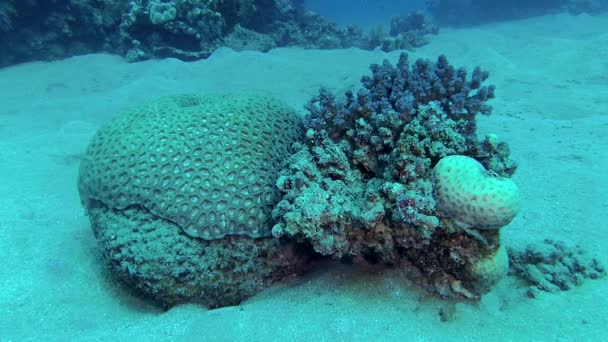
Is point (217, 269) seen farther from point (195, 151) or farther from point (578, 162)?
point (578, 162)

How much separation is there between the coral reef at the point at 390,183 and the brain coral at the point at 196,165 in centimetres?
33

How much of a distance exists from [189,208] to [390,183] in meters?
1.83

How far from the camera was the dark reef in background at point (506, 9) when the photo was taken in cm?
2141

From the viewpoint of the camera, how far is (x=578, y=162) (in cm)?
479

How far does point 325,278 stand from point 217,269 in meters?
1.01

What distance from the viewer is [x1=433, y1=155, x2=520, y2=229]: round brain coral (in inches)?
103

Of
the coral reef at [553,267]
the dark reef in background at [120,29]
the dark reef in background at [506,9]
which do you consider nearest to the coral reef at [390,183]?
the coral reef at [553,267]

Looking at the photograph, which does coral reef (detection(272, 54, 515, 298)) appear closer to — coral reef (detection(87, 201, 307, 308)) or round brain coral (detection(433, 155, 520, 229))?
round brain coral (detection(433, 155, 520, 229))

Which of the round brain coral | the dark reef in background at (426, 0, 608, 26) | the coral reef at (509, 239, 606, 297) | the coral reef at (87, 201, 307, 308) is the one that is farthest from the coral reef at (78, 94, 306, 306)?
the dark reef in background at (426, 0, 608, 26)

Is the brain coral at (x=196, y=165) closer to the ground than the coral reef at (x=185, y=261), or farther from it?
farther from it

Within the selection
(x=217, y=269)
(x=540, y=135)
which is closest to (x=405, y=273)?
(x=217, y=269)

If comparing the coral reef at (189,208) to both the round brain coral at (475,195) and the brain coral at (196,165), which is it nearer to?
the brain coral at (196,165)

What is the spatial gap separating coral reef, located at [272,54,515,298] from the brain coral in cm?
33

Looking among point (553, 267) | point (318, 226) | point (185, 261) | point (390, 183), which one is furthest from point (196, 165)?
point (553, 267)
